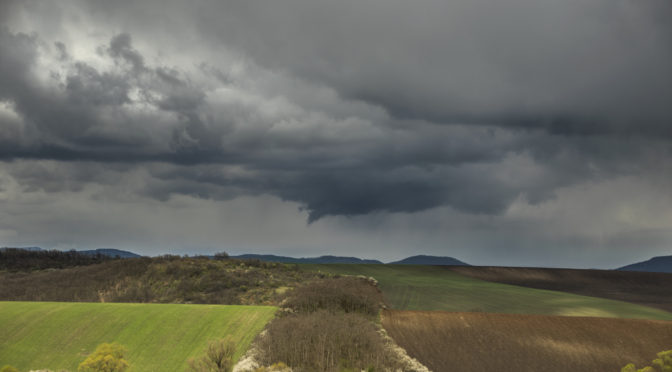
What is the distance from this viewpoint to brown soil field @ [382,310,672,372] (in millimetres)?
40906

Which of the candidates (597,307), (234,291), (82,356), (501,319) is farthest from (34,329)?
(597,307)

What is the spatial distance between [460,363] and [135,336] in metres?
26.0

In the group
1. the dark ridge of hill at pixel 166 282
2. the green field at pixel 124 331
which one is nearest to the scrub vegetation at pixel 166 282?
the dark ridge of hill at pixel 166 282

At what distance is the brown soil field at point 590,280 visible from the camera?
91.7m

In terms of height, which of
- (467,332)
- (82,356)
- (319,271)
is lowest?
(82,356)

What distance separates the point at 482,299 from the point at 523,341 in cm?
3025

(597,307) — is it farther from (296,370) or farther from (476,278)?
(296,370)

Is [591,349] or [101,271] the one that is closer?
[591,349]

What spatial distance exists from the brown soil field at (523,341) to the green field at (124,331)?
44.9 feet

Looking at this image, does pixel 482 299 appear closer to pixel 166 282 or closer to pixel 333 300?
pixel 333 300

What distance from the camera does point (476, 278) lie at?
106m

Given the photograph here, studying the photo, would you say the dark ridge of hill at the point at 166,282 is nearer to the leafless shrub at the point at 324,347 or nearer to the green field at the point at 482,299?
the green field at the point at 482,299

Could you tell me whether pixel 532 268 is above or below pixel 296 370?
above

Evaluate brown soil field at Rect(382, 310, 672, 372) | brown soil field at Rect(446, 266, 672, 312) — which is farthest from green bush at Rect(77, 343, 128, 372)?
brown soil field at Rect(446, 266, 672, 312)
